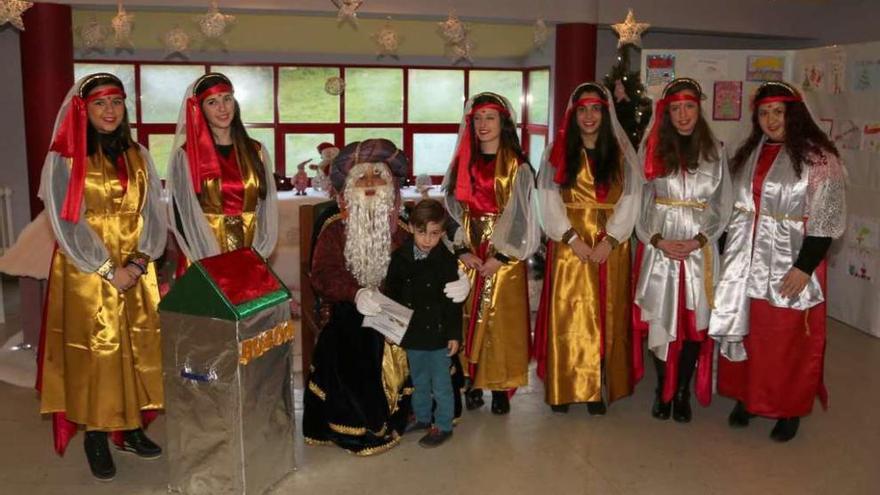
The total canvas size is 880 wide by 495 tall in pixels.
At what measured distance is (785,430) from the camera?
167 inches

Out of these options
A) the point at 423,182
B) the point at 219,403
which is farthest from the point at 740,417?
the point at 423,182

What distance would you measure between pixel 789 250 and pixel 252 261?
2.50 metres

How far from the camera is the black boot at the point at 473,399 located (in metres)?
4.62

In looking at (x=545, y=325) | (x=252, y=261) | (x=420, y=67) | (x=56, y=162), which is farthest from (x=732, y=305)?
(x=420, y=67)

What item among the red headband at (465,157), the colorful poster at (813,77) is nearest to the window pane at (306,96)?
the colorful poster at (813,77)

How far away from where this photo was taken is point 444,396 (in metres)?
4.00

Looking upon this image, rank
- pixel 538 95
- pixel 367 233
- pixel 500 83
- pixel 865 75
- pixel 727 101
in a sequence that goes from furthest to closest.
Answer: pixel 500 83 < pixel 538 95 < pixel 727 101 < pixel 865 75 < pixel 367 233

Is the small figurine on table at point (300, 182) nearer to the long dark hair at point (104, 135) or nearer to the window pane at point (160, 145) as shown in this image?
the window pane at point (160, 145)

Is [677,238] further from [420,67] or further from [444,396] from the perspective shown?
[420,67]

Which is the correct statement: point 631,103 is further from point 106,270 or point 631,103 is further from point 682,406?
point 106,270

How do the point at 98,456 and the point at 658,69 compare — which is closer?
the point at 98,456

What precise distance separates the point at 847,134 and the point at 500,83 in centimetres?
375

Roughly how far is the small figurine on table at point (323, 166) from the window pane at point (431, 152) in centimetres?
112

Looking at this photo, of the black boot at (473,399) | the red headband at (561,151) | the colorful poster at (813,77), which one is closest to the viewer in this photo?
the red headband at (561,151)
